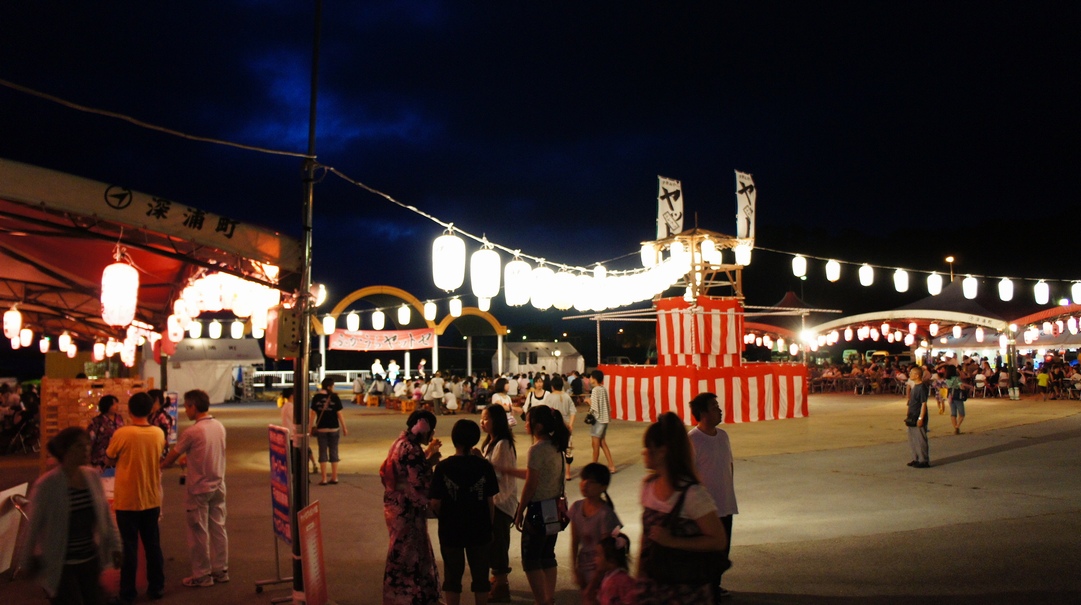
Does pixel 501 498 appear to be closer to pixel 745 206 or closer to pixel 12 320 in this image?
pixel 12 320

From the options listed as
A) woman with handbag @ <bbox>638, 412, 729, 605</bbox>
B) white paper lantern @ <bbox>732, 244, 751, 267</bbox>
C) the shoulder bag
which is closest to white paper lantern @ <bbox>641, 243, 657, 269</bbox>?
white paper lantern @ <bbox>732, 244, 751, 267</bbox>

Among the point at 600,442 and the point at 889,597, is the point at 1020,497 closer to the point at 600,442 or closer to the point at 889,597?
the point at 889,597

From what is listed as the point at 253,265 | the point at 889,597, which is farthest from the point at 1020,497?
the point at 253,265

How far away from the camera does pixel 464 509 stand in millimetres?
4582

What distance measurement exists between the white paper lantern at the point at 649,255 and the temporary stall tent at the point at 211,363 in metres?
21.0

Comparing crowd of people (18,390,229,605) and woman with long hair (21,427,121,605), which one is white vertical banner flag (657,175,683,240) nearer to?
crowd of people (18,390,229,605)

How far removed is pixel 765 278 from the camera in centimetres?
6000

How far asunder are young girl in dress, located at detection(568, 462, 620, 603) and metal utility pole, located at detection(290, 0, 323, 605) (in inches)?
98.7

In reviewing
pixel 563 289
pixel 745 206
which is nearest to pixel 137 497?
pixel 563 289

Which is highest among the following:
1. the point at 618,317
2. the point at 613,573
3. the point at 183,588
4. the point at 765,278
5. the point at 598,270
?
the point at 765,278

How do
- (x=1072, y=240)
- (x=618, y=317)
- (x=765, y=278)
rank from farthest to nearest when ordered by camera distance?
(x=765, y=278) → (x=1072, y=240) → (x=618, y=317)

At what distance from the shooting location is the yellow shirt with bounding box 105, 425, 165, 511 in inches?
213

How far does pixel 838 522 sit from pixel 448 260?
6.82 m

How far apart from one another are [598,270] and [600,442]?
745 centimetres
